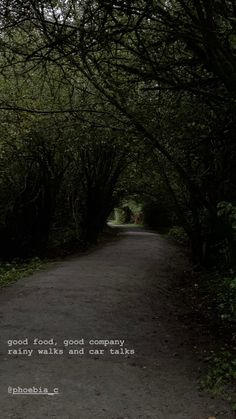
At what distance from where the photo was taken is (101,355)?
6941 millimetres

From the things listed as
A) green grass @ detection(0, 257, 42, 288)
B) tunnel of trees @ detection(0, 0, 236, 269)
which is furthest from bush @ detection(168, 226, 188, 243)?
green grass @ detection(0, 257, 42, 288)

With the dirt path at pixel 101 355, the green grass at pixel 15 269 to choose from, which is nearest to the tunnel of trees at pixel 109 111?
the green grass at pixel 15 269

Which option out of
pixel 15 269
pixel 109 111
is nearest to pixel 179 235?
pixel 15 269

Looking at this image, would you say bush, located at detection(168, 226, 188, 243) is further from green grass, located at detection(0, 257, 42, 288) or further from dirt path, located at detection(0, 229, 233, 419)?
dirt path, located at detection(0, 229, 233, 419)

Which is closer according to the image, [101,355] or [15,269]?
[101,355]

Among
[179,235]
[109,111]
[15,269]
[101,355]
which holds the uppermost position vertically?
[109,111]

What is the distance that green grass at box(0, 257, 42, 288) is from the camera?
45.2 feet

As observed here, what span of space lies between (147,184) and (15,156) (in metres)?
11.1

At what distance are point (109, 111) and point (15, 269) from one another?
21.9ft

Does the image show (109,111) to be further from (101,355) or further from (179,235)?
(179,235)

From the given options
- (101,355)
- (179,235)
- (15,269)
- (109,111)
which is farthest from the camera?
(179,235)

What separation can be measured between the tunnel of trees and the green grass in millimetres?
1446

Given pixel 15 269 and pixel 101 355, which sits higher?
pixel 15 269

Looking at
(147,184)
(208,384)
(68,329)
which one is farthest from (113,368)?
(147,184)
